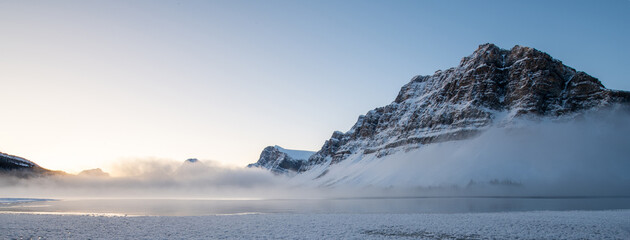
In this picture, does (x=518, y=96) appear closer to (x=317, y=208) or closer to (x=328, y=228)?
(x=317, y=208)

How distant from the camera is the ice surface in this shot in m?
26.6

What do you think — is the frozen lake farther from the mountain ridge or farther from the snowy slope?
the snowy slope

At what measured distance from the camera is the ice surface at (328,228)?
26594 millimetres

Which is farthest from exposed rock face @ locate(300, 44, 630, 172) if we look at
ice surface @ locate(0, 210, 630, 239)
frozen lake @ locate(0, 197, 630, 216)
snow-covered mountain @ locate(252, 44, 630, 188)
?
ice surface @ locate(0, 210, 630, 239)

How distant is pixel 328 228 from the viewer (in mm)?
30875

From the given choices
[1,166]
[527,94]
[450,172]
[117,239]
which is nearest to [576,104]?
[527,94]

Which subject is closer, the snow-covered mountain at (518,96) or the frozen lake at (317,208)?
the frozen lake at (317,208)

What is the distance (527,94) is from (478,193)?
8060 centimetres

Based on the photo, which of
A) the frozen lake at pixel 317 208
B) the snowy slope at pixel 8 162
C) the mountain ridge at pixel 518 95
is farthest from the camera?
the snowy slope at pixel 8 162

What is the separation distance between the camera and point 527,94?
6796 inches

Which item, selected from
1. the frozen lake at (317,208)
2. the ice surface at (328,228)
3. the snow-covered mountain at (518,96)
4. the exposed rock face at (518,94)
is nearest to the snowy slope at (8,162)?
the frozen lake at (317,208)

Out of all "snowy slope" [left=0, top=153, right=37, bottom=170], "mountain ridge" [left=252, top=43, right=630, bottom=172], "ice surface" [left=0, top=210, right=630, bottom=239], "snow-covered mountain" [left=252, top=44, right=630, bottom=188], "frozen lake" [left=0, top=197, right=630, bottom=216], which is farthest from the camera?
"snowy slope" [left=0, top=153, right=37, bottom=170]

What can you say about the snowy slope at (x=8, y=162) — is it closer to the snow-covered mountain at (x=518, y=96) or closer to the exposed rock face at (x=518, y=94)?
the snow-covered mountain at (x=518, y=96)

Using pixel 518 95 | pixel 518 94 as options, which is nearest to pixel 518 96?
pixel 518 95
